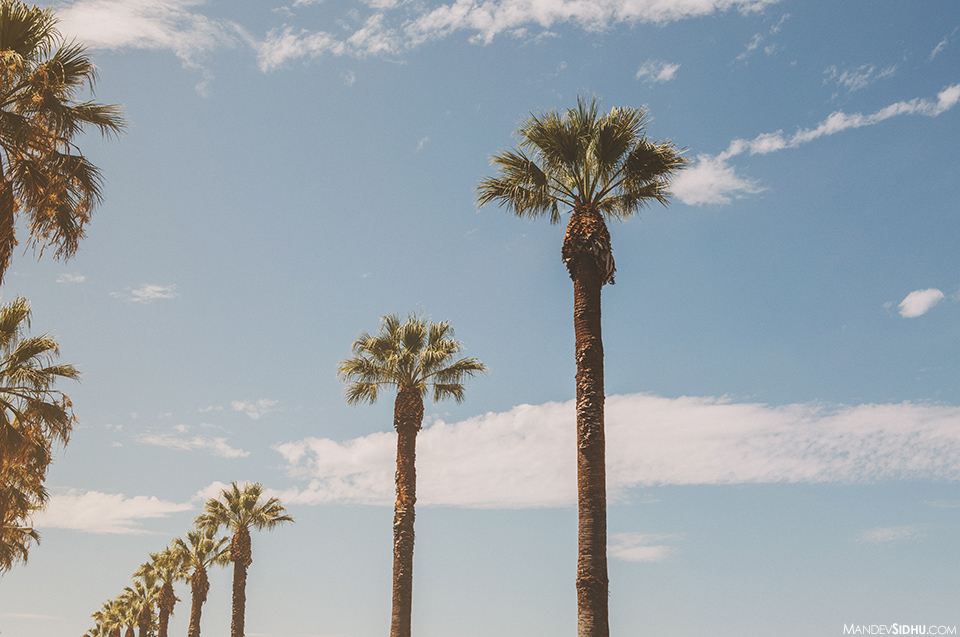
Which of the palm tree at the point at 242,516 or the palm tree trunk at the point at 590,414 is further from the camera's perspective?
the palm tree at the point at 242,516

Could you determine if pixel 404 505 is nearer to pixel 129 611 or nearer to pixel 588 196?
pixel 588 196

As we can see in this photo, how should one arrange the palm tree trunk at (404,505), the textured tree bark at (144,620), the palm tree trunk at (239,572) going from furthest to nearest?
the textured tree bark at (144,620)
the palm tree trunk at (239,572)
the palm tree trunk at (404,505)

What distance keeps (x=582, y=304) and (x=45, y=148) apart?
36.8 ft

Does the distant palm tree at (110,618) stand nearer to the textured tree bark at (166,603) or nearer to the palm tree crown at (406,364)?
the textured tree bark at (166,603)

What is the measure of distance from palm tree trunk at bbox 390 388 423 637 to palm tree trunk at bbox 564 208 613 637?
1188 centimetres

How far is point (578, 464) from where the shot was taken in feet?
52.6

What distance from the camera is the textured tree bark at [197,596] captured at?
5234cm

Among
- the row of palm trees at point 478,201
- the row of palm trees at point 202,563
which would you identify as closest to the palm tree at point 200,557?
the row of palm trees at point 202,563

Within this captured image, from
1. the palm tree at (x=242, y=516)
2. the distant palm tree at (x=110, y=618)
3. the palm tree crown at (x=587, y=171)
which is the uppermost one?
the palm tree crown at (x=587, y=171)

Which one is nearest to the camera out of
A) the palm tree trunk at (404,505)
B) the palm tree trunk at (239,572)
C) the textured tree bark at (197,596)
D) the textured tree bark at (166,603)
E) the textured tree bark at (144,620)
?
the palm tree trunk at (404,505)

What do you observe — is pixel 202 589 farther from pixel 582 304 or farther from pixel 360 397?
pixel 582 304

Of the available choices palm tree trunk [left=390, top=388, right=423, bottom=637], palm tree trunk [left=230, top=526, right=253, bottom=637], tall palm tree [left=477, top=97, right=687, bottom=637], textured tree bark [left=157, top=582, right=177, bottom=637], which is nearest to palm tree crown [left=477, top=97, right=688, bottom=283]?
tall palm tree [left=477, top=97, right=687, bottom=637]

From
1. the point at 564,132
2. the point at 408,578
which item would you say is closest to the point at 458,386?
the point at 408,578

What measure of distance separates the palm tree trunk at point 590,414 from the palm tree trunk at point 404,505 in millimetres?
11883
